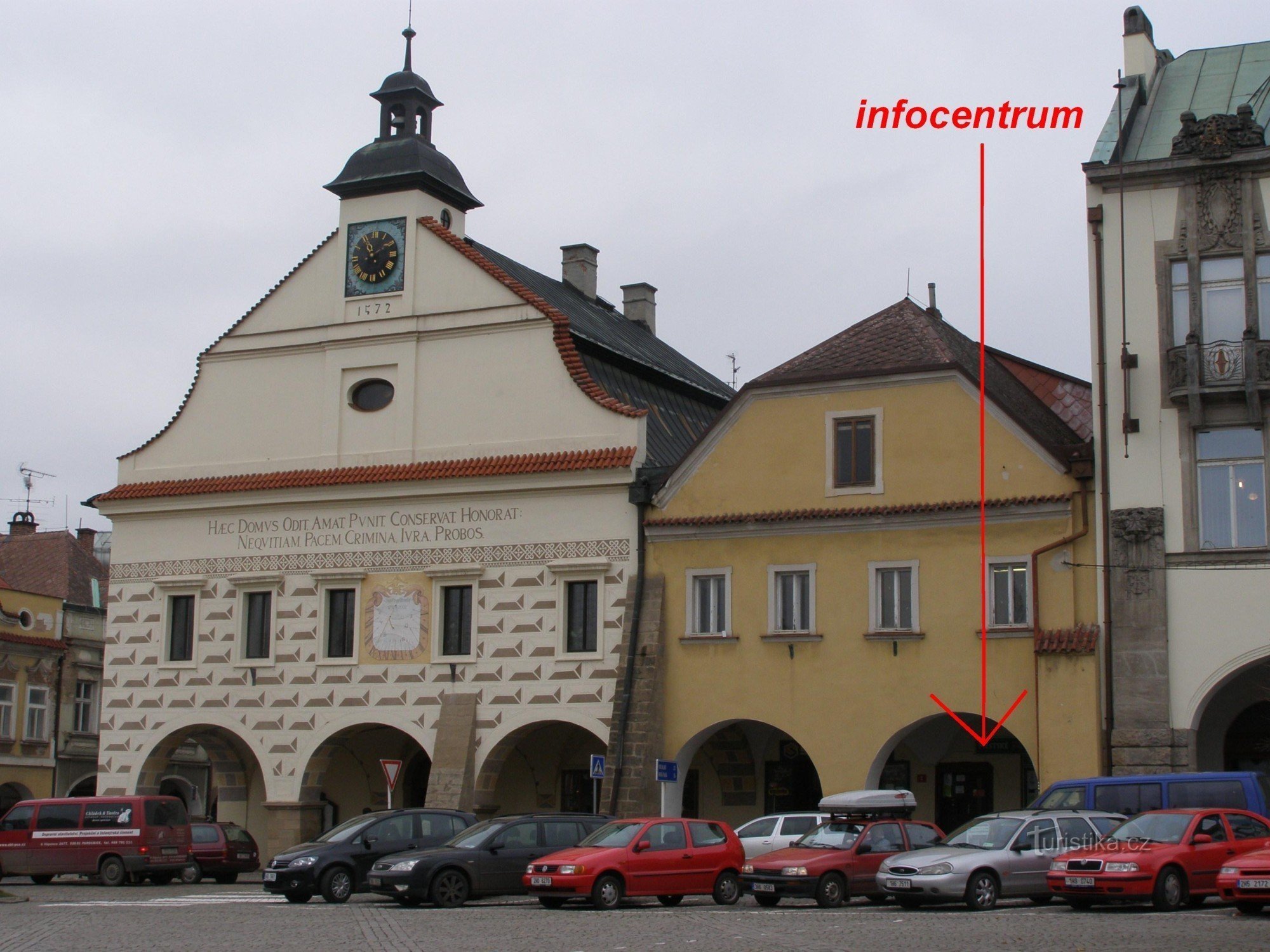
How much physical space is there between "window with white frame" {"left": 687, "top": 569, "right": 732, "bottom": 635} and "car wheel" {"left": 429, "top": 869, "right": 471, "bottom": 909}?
33.3ft

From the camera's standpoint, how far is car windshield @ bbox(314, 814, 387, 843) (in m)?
28.8

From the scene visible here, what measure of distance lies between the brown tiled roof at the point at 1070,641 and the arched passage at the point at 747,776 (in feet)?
23.0

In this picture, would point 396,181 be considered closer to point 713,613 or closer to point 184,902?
point 713,613

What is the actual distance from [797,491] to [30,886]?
17768 mm

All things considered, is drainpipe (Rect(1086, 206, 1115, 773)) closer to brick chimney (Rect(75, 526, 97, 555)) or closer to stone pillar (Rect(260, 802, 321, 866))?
stone pillar (Rect(260, 802, 321, 866))

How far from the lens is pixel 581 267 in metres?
50.0

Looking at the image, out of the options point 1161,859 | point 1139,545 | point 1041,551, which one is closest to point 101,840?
point 1041,551

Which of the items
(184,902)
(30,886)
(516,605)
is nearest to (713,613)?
(516,605)

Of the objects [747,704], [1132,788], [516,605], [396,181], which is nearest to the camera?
[1132,788]

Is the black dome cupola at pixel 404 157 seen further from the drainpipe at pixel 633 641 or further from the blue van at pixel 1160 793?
the blue van at pixel 1160 793

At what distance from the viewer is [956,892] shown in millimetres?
23875

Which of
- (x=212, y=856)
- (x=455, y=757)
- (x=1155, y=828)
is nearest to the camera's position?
(x=1155, y=828)

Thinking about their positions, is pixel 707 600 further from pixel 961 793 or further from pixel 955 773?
pixel 961 793

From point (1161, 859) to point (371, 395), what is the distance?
23.2m
